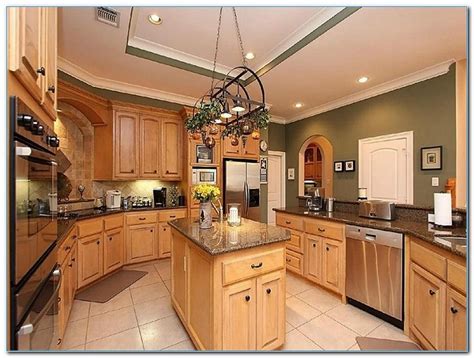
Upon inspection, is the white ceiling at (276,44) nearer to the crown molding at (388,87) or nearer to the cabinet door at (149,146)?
the crown molding at (388,87)

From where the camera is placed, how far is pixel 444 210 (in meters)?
2.04

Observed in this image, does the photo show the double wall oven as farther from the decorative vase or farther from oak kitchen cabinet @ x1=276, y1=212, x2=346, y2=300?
oak kitchen cabinet @ x1=276, y1=212, x2=346, y2=300

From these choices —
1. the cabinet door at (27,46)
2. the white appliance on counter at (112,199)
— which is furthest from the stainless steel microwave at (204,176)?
the cabinet door at (27,46)

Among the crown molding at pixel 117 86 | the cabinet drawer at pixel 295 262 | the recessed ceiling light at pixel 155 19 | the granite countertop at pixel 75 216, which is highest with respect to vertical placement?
the recessed ceiling light at pixel 155 19

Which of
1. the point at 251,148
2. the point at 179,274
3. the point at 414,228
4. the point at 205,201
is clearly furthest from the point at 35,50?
the point at 251,148

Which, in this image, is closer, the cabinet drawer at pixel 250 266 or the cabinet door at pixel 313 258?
the cabinet drawer at pixel 250 266

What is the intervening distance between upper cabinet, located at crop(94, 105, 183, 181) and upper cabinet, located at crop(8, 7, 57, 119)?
7.05 feet

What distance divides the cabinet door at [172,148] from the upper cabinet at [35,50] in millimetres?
2420

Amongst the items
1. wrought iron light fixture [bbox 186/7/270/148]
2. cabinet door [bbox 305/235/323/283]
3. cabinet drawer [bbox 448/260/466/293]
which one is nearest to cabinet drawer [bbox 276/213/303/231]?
cabinet door [bbox 305/235/323/283]

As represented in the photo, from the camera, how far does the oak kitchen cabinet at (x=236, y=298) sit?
1.47 metres

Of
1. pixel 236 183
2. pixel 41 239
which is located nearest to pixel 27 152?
pixel 41 239

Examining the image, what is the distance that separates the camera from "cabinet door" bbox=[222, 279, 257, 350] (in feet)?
4.89

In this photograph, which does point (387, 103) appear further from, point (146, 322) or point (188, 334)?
point (146, 322)

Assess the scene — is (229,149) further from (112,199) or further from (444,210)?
(444,210)
